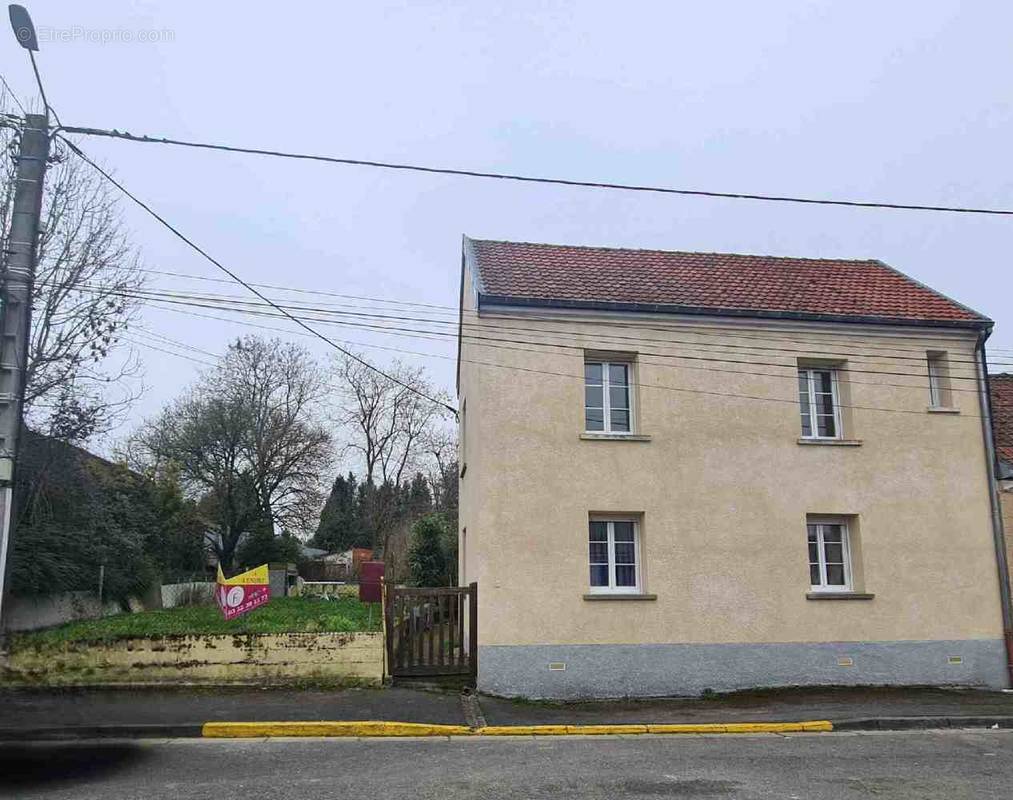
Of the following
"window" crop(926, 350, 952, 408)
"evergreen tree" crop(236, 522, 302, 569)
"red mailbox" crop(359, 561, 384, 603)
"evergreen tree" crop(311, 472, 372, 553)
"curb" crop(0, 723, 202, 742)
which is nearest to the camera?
"curb" crop(0, 723, 202, 742)

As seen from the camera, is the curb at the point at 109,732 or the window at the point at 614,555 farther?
the window at the point at 614,555

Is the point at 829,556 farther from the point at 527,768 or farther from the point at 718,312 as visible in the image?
the point at 527,768

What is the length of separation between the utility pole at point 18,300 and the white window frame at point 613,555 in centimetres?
806

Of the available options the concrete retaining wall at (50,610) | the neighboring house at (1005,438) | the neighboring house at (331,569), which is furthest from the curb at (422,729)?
the neighboring house at (331,569)

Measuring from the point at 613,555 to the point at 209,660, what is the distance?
650cm

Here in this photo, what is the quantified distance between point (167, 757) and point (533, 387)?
7440 millimetres

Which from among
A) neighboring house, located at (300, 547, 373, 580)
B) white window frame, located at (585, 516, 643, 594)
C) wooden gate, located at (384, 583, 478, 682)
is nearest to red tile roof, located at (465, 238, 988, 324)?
white window frame, located at (585, 516, 643, 594)

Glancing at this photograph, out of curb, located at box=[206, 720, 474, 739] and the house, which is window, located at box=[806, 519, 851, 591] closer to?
the house

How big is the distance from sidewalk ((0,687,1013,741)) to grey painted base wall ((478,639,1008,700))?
0.27 meters

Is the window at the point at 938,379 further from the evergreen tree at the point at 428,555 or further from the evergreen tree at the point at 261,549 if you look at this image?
the evergreen tree at the point at 261,549

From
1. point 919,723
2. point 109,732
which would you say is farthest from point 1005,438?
point 109,732

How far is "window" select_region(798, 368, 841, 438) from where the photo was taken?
14.8 metres

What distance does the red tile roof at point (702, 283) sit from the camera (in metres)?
14.4

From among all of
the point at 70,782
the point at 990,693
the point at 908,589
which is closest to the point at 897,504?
the point at 908,589
